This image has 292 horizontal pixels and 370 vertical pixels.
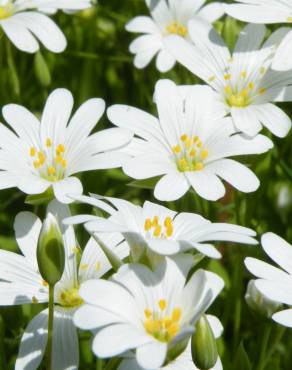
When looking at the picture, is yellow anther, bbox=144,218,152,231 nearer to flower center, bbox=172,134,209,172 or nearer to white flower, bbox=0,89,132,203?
white flower, bbox=0,89,132,203

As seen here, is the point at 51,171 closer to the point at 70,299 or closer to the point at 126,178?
the point at 70,299

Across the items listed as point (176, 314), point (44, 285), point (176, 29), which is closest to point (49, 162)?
point (44, 285)

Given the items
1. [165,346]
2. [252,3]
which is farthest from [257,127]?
[165,346]

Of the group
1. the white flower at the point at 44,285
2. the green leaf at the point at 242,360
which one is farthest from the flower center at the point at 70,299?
the green leaf at the point at 242,360

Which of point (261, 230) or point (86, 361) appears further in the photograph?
point (261, 230)

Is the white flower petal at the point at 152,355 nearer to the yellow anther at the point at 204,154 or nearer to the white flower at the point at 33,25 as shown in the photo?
the yellow anther at the point at 204,154

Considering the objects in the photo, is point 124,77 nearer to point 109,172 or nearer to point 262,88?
point 109,172

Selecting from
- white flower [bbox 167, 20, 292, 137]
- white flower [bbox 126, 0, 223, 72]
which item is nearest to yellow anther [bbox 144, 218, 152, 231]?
white flower [bbox 167, 20, 292, 137]
